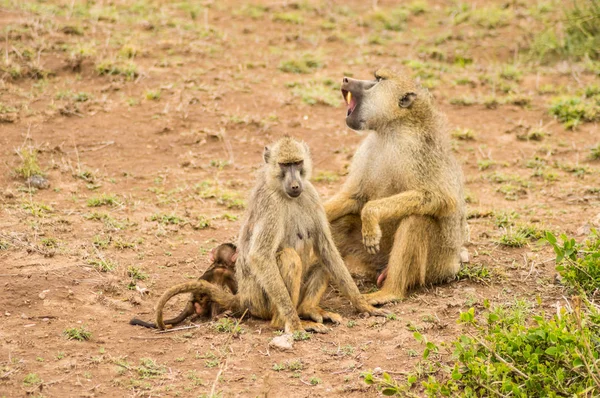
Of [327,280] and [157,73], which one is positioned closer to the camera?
[327,280]

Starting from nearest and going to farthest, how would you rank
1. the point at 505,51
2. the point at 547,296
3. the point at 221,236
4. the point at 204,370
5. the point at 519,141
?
1. the point at 204,370
2. the point at 547,296
3. the point at 221,236
4. the point at 519,141
5. the point at 505,51

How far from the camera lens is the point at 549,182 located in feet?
28.0

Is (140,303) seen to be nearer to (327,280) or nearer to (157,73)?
(327,280)

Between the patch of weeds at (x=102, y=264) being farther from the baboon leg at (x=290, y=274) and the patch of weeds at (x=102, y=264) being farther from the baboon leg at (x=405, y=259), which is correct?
the baboon leg at (x=405, y=259)

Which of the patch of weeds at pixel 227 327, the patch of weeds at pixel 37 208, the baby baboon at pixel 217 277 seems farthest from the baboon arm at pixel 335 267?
the patch of weeds at pixel 37 208

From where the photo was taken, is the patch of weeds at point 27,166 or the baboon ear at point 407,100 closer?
the baboon ear at point 407,100

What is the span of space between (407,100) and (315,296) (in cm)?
173

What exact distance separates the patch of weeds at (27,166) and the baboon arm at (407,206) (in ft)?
11.6

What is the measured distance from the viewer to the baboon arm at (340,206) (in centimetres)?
670

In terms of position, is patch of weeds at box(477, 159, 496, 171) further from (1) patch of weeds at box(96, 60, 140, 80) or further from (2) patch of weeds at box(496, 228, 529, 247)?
(1) patch of weeds at box(96, 60, 140, 80)

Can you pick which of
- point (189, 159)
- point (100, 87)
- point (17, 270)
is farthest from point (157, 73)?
point (17, 270)

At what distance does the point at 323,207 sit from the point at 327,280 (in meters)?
0.58

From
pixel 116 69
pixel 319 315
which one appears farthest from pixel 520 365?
pixel 116 69

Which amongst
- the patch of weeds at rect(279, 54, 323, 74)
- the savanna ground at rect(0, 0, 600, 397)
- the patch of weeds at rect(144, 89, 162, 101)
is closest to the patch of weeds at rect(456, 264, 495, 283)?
the savanna ground at rect(0, 0, 600, 397)
